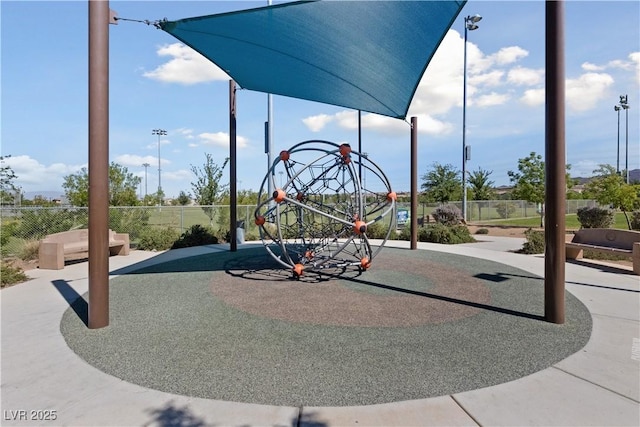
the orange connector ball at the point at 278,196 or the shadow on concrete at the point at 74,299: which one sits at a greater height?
the orange connector ball at the point at 278,196

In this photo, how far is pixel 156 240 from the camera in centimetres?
1277

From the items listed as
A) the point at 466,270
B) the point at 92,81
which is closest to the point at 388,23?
the point at 92,81

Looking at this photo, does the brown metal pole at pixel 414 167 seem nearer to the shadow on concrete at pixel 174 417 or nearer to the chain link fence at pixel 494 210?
the shadow on concrete at pixel 174 417

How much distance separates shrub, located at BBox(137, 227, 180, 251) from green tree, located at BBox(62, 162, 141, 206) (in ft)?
33.6

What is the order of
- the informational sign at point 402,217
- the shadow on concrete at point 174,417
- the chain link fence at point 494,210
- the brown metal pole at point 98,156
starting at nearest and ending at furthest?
the shadow on concrete at point 174,417 < the brown metal pole at point 98,156 < the informational sign at point 402,217 < the chain link fence at point 494,210

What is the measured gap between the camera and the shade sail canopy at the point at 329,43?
6.16 metres

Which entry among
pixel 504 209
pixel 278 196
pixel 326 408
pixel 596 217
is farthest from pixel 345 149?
pixel 504 209

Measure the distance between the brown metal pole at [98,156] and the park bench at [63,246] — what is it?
5.38m

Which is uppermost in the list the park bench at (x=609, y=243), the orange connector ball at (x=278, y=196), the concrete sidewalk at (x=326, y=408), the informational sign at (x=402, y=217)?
the orange connector ball at (x=278, y=196)

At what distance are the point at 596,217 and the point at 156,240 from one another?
19.9 metres

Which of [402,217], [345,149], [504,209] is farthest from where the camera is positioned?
[504,209]

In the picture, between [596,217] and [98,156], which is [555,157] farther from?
[596,217]

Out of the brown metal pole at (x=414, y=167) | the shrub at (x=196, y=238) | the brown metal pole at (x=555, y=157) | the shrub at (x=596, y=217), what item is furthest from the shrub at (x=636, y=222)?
the shrub at (x=196, y=238)

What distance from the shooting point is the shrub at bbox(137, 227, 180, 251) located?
500 inches
